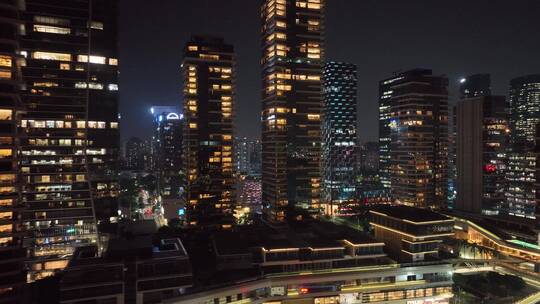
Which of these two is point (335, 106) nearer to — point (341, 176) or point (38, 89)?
point (341, 176)

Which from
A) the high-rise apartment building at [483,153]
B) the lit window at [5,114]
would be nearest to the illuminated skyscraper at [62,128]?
the lit window at [5,114]

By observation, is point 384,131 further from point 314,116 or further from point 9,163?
point 9,163

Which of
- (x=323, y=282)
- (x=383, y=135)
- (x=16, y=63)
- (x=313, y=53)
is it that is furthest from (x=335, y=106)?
(x=16, y=63)

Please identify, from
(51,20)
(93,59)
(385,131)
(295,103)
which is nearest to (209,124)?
(295,103)

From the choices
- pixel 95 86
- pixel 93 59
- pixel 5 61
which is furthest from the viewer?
A: pixel 95 86

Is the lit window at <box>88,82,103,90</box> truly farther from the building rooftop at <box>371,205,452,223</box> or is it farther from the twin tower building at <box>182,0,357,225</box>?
the building rooftop at <box>371,205,452,223</box>

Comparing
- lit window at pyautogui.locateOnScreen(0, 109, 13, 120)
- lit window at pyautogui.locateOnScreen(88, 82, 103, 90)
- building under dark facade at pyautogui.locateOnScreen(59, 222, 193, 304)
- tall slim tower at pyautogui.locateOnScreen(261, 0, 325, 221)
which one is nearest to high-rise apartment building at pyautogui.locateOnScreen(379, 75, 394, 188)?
tall slim tower at pyautogui.locateOnScreen(261, 0, 325, 221)
